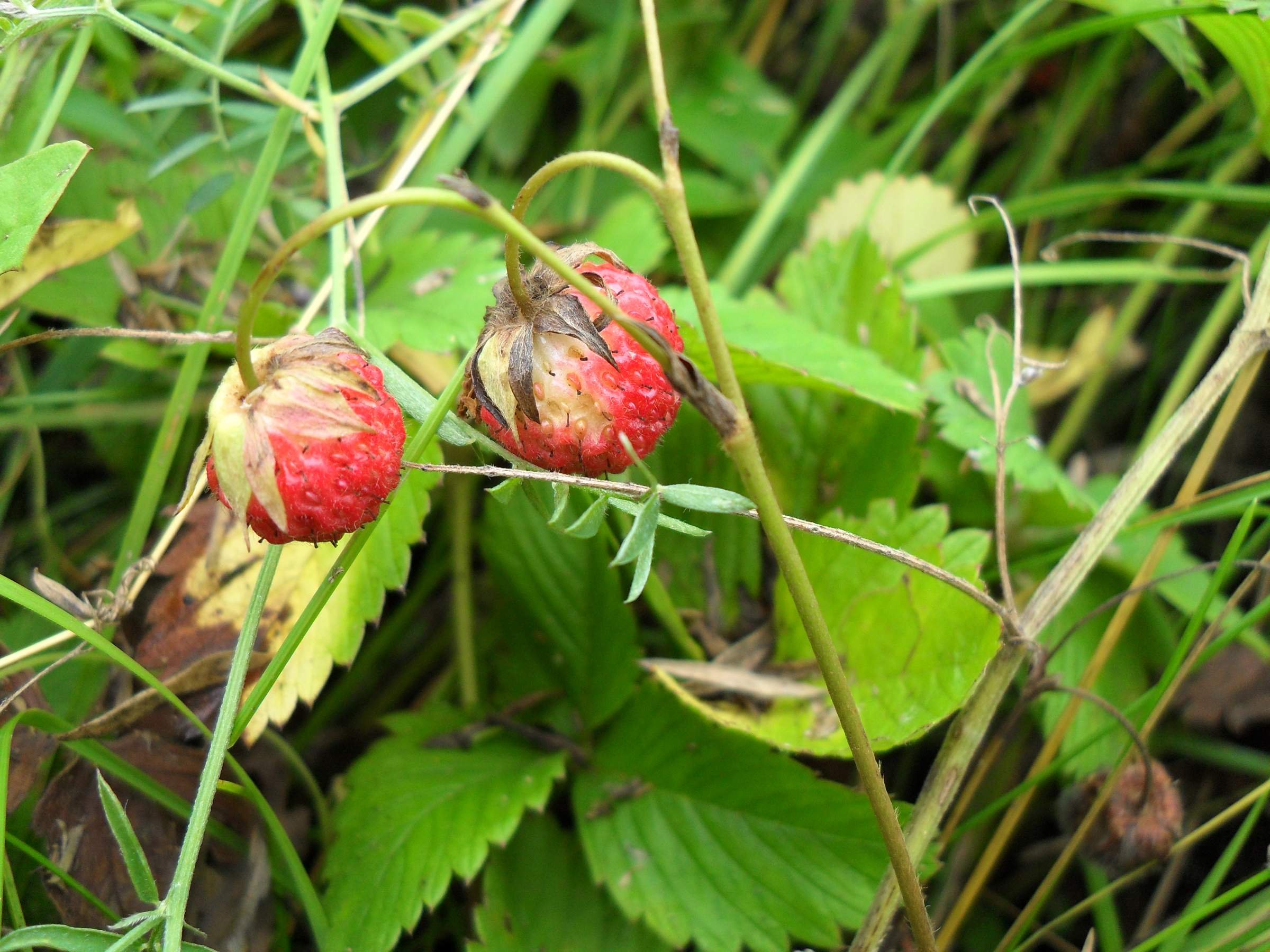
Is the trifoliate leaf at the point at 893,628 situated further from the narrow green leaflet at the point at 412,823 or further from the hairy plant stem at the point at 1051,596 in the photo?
the narrow green leaflet at the point at 412,823

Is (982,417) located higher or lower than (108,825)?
higher

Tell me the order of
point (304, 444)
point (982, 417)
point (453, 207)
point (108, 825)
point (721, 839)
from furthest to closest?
point (982, 417), point (721, 839), point (108, 825), point (304, 444), point (453, 207)

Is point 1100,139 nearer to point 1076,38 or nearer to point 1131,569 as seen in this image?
point 1076,38

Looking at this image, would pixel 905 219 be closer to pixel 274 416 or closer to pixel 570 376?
pixel 570 376

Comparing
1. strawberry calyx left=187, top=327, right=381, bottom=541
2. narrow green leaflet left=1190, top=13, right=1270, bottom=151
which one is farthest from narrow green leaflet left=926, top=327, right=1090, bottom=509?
strawberry calyx left=187, top=327, right=381, bottom=541

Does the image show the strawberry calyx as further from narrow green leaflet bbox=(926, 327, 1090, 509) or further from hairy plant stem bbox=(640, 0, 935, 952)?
narrow green leaflet bbox=(926, 327, 1090, 509)

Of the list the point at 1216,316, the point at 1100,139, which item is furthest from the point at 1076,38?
the point at 1100,139

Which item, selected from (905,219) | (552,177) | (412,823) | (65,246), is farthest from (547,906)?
(905,219)
